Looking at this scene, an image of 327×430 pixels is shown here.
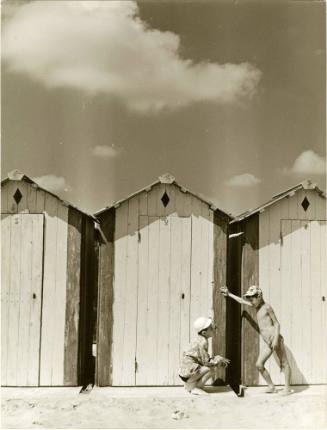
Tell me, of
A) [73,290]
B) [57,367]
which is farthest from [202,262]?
[57,367]

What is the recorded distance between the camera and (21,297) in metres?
8.38

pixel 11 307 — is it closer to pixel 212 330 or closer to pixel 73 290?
pixel 73 290

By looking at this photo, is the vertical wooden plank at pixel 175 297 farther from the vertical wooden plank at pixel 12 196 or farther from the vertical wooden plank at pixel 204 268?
the vertical wooden plank at pixel 12 196

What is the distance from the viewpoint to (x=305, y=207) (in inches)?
343

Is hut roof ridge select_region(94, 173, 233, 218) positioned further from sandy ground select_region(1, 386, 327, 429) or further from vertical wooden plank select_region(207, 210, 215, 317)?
sandy ground select_region(1, 386, 327, 429)

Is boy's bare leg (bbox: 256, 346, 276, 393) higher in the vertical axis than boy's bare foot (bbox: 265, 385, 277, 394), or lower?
higher

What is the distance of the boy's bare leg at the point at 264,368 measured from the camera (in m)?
8.09

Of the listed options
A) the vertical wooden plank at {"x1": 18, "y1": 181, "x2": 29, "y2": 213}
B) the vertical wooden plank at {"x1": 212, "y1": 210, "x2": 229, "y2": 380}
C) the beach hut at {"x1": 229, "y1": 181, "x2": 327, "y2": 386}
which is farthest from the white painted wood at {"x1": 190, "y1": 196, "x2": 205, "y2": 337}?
the vertical wooden plank at {"x1": 18, "y1": 181, "x2": 29, "y2": 213}

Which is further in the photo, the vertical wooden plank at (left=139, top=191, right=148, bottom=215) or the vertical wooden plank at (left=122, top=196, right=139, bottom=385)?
the vertical wooden plank at (left=139, top=191, right=148, bottom=215)

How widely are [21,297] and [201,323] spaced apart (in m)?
2.90

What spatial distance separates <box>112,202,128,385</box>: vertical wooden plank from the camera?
8406mm

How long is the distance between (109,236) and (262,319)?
109 inches

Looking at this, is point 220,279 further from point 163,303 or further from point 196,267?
point 163,303

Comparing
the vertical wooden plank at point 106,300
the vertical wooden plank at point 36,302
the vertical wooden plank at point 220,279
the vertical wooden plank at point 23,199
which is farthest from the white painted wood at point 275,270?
the vertical wooden plank at point 23,199
